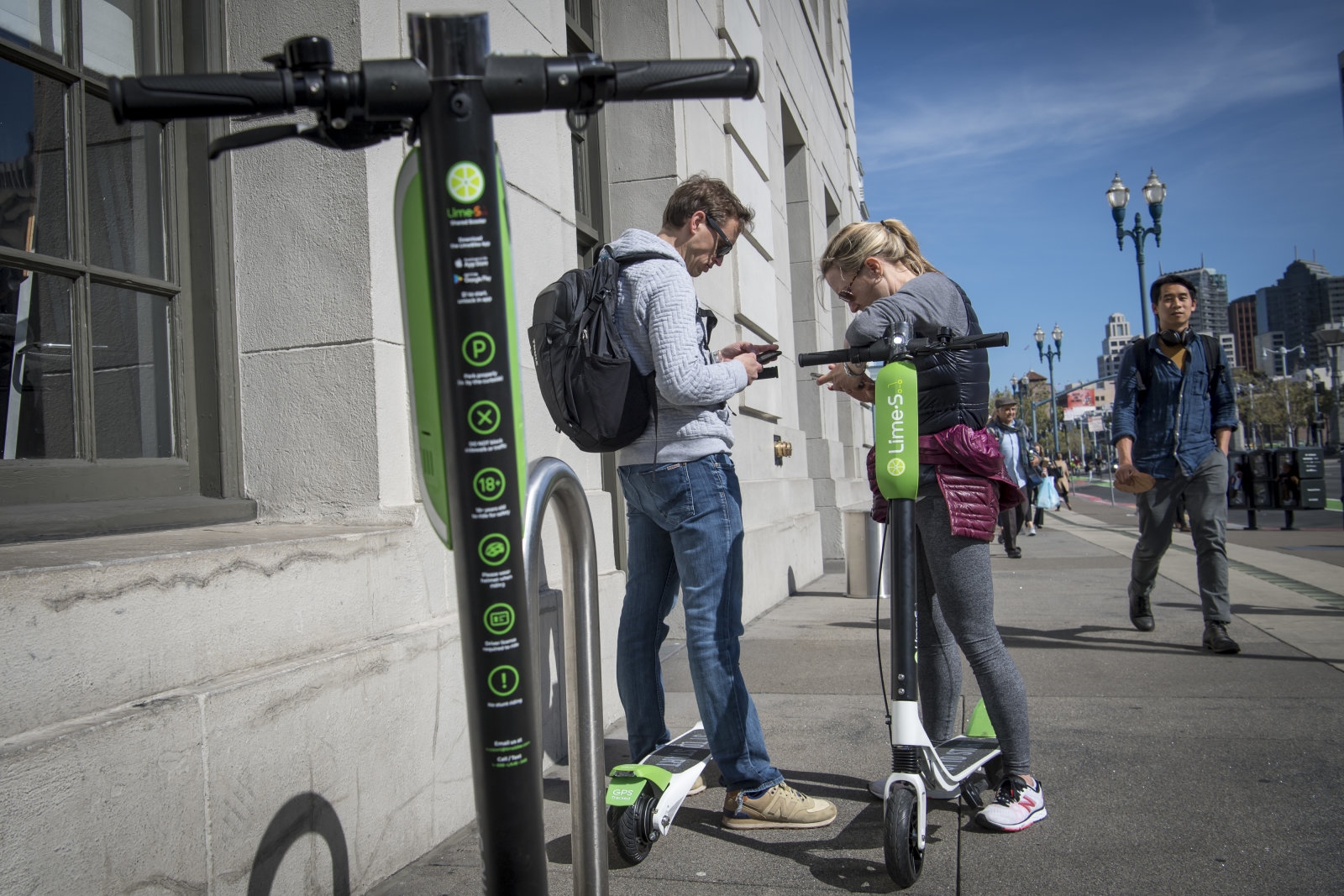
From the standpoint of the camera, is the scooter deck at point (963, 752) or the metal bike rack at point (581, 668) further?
the scooter deck at point (963, 752)

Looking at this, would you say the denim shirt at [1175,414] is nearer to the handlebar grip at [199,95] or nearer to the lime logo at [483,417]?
the lime logo at [483,417]

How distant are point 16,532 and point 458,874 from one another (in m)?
1.48

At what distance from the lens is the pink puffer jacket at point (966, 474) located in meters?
3.10

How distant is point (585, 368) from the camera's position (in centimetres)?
292

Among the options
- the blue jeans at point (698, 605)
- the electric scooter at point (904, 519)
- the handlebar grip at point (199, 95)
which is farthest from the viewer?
the blue jeans at point (698, 605)

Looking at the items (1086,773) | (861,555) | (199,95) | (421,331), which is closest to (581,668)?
(421,331)

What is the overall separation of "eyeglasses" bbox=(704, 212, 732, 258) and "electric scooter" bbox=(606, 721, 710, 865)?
1.69 m

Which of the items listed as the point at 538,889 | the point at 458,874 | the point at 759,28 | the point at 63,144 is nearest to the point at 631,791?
the point at 458,874

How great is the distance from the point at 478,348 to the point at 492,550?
268 mm

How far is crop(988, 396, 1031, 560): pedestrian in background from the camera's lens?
12.0m

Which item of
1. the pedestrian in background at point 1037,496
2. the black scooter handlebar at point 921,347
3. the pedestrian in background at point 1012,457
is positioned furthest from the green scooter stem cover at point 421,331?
Answer: the pedestrian in background at point 1037,496

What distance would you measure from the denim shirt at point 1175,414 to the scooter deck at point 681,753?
3.66 metres

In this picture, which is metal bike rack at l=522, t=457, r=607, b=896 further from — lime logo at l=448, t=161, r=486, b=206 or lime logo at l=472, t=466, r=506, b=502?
lime logo at l=448, t=161, r=486, b=206

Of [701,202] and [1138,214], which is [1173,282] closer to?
[701,202]
